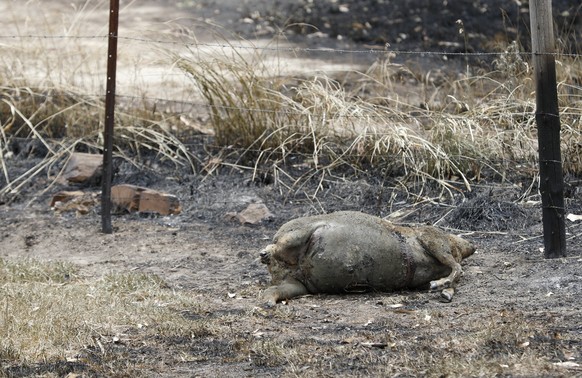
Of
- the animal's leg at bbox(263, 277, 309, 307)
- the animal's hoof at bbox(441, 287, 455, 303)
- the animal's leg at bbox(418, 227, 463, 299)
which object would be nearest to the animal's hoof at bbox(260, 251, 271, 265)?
the animal's leg at bbox(263, 277, 309, 307)

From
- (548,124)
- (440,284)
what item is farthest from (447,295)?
(548,124)

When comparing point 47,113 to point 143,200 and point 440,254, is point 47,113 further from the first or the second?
point 440,254

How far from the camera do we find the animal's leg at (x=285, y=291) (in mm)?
6012

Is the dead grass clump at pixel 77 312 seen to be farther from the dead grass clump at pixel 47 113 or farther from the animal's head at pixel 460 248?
the dead grass clump at pixel 47 113

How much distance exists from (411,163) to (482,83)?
146 centimetres

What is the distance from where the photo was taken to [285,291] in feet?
19.9

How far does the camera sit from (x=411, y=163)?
27.4 ft

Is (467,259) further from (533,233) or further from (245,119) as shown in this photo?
(245,119)

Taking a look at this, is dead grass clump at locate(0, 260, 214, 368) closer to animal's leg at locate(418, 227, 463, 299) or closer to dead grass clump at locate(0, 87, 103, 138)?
animal's leg at locate(418, 227, 463, 299)

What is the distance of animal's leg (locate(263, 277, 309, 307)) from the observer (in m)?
6.01

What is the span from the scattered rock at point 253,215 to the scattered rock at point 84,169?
1.44 metres

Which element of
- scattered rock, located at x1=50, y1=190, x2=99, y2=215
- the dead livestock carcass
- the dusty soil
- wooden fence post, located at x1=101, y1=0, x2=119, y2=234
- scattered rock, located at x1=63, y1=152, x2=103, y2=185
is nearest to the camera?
the dusty soil

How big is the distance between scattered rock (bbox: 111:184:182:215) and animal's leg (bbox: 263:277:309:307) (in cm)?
238

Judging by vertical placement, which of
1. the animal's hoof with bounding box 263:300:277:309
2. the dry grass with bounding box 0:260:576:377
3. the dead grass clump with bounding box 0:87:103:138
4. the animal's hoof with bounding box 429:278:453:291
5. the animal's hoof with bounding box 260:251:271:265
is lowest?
the animal's hoof with bounding box 429:278:453:291
